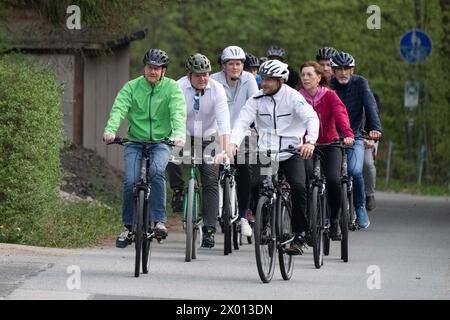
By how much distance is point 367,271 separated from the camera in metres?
14.5

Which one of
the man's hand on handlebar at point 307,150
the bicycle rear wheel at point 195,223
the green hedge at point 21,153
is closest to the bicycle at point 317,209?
the man's hand on handlebar at point 307,150

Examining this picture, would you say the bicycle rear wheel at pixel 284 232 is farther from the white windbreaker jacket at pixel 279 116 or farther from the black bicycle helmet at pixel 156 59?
the black bicycle helmet at pixel 156 59

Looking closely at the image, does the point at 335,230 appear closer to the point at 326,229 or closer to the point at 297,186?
the point at 326,229

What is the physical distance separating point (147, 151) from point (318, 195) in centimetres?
175

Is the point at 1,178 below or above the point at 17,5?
below

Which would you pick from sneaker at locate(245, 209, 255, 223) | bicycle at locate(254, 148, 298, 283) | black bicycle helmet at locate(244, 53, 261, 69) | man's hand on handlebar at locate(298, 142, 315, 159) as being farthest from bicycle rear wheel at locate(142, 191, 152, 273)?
black bicycle helmet at locate(244, 53, 261, 69)

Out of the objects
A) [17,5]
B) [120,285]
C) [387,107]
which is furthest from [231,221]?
[387,107]

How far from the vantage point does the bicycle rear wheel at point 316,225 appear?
1441 cm

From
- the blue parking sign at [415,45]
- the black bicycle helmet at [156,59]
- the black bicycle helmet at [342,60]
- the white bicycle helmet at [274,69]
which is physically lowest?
the white bicycle helmet at [274,69]

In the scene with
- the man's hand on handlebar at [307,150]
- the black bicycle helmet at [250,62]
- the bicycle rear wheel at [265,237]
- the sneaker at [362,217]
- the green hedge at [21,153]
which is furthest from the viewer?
the black bicycle helmet at [250,62]

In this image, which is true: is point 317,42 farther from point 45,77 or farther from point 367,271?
point 367,271

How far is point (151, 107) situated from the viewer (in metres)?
14.1

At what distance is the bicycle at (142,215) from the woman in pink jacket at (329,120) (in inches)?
85.6

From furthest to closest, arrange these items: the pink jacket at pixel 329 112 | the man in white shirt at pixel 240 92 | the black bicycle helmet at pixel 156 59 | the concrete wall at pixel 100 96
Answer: the concrete wall at pixel 100 96 < the man in white shirt at pixel 240 92 < the pink jacket at pixel 329 112 < the black bicycle helmet at pixel 156 59
